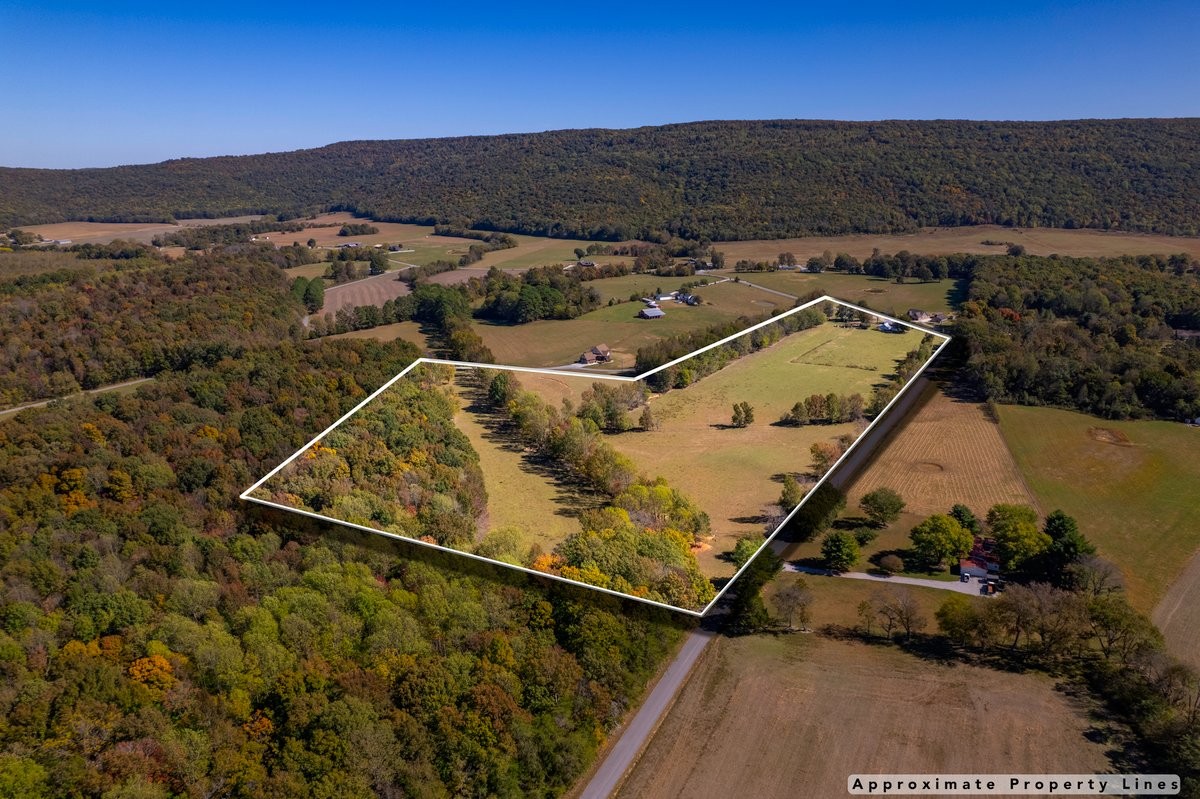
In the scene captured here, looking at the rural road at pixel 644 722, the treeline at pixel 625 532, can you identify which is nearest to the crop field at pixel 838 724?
the rural road at pixel 644 722

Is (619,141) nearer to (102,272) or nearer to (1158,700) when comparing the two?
(102,272)

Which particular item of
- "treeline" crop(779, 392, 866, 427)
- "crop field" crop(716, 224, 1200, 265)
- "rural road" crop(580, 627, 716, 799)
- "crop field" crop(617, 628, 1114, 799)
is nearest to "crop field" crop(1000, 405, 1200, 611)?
"crop field" crop(617, 628, 1114, 799)

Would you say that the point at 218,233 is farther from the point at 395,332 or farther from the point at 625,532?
the point at 625,532

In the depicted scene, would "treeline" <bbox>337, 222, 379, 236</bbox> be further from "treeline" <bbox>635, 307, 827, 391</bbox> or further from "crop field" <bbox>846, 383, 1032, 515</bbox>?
"treeline" <bbox>635, 307, 827, 391</bbox>

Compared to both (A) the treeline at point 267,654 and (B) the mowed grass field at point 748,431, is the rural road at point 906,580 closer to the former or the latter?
(A) the treeline at point 267,654

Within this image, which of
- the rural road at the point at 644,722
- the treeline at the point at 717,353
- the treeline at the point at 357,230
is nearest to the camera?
the treeline at the point at 717,353

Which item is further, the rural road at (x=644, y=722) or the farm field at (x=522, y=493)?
the rural road at (x=644, y=722)
